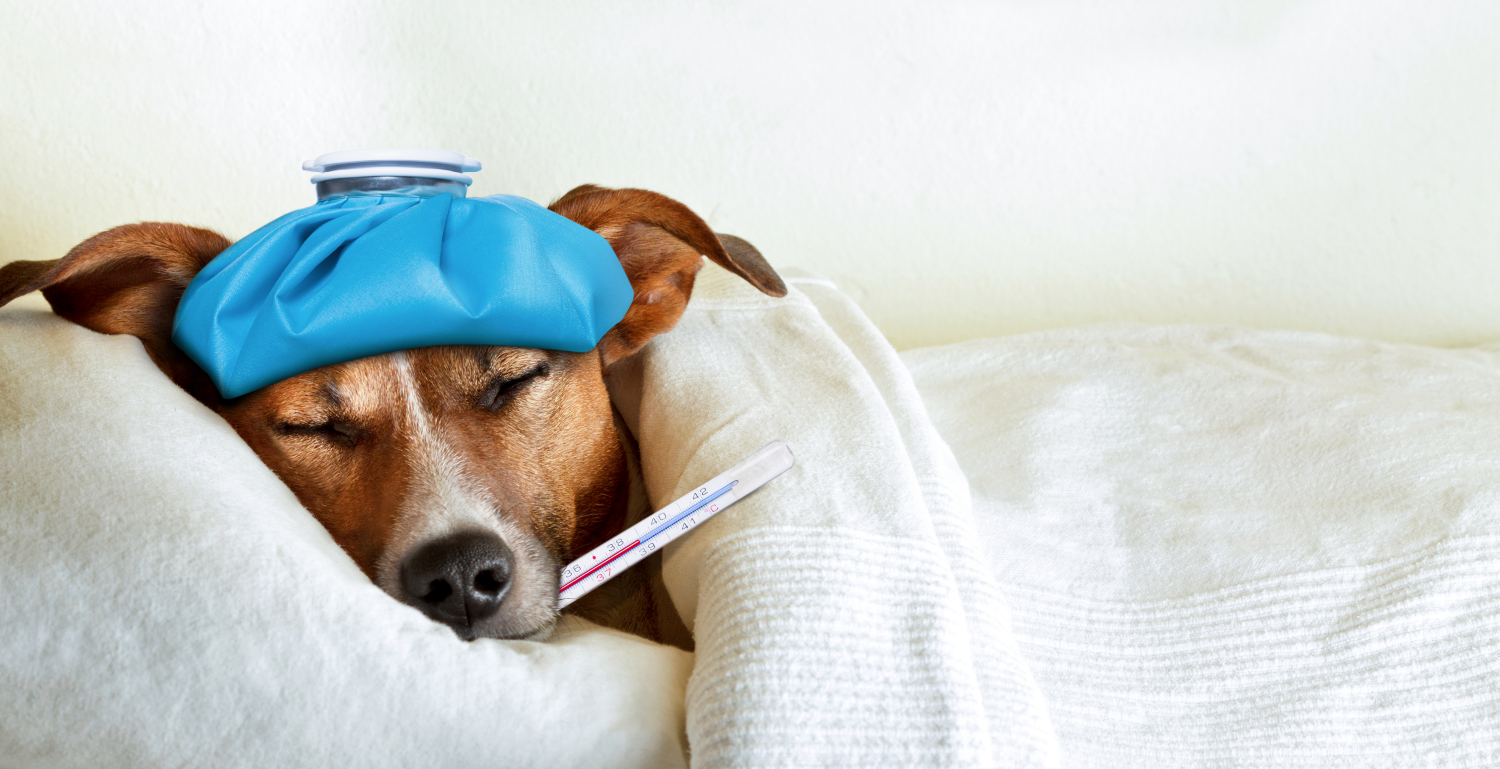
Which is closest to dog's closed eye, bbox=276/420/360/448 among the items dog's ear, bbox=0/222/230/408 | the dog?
the dog

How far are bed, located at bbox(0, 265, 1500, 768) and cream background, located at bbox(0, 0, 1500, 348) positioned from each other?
0.86 m

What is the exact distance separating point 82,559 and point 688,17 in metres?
1.95

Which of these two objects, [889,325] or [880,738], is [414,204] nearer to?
[880,738]

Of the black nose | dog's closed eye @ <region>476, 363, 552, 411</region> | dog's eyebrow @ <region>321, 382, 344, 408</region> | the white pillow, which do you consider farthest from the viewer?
dog's closed eye @ <region>476, 363, 552, 411</region>

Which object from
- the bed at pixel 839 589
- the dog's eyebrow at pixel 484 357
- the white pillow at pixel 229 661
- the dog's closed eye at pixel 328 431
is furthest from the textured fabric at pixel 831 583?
the dog's closed eye at pixel 328 431

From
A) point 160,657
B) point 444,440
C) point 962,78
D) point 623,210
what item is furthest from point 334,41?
point 160,657

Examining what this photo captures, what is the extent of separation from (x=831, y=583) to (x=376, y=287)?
707mm

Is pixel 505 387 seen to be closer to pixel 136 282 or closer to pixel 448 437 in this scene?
pixel 448 437

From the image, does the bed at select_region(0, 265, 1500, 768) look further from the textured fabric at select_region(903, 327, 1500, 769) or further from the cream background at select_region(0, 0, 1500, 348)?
the cream background at select_region(0, 0, 1500, 348)

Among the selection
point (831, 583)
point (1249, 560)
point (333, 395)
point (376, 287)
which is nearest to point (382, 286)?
point (376, 287)

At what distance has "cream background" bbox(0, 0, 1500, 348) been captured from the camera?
2.20 meters

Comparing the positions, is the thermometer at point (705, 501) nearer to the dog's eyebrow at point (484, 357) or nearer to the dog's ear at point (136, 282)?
the dog's eyebrow at point (484, 357)

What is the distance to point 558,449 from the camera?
149 cm

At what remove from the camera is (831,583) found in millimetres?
1041
